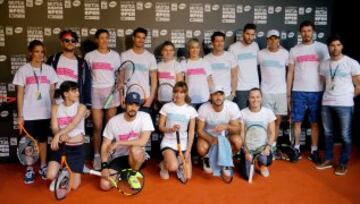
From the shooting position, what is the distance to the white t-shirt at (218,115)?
209 inches

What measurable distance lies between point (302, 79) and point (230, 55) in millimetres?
1097

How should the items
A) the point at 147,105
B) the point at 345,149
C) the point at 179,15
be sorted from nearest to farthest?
the point at 345,149 < the point at 147,105 < the point at 179,15

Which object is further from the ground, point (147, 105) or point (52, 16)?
point (52, 16)

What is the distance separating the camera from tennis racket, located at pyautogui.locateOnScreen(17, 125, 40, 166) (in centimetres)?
490

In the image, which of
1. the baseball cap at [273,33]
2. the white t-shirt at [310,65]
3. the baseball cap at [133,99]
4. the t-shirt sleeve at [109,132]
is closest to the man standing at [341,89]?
the white t-shirt at [310,65]

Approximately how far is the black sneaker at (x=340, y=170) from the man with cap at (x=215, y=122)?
135cm

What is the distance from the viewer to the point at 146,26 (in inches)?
237

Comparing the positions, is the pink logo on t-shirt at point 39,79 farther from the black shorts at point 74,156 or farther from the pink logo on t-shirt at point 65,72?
the black shorts at point 74,156

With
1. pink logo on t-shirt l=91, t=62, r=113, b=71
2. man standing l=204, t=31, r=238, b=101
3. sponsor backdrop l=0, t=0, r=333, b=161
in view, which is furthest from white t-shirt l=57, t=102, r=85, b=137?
man standing l=204, t=31, r=238, b=101

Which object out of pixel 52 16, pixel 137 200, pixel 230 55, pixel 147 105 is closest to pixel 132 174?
pixel 137 200

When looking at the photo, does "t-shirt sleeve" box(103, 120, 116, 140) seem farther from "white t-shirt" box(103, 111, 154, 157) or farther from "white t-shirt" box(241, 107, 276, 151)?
"white t-shirt" box(241, 107, 276, 151)

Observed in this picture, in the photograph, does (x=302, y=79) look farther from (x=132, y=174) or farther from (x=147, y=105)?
(x=132, y=174)

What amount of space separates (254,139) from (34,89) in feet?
9.64

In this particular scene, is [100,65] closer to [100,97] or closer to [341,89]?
[100,97]
